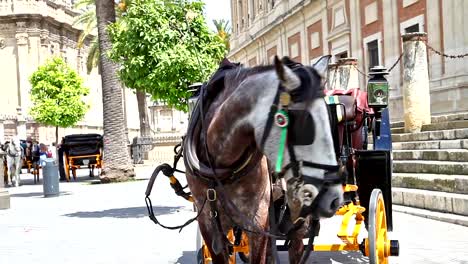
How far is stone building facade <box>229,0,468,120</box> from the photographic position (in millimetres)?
15125

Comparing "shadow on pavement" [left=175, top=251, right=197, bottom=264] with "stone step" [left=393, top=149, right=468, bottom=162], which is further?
"stone step" [left=393, top=149, right=468, bottom=162]

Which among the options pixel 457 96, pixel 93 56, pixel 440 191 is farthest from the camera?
pixel 93 56

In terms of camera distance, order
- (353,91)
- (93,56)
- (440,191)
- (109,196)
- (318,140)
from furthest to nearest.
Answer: (93,56)
(109,196)
(440,191)
(353,91)
(318,140)

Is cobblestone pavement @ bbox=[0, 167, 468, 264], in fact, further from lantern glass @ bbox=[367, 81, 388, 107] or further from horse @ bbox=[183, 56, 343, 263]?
horse @ bbox=[183, 56, 343, 263]

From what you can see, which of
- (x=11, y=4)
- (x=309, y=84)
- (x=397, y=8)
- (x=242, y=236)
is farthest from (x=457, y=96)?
(x=11, y=4)

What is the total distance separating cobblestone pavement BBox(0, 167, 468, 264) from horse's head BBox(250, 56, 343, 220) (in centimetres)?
371

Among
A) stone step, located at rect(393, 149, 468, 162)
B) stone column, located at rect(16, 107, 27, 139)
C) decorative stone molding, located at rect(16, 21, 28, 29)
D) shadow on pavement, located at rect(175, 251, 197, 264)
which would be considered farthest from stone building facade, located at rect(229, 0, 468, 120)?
decorative stone molding, located at rect(16, 21, 28, 29)

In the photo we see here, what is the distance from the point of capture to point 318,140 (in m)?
2.72

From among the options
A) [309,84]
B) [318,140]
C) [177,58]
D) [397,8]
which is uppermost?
[397,8]

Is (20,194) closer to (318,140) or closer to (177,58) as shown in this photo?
(177,58)

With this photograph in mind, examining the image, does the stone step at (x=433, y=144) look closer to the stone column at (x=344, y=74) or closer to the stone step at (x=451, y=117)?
the stone step at (x=451, y=117)

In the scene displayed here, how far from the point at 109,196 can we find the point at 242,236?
12.0 m

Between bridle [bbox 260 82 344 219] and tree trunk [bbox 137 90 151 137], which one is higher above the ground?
tree trunk [bbox 137 90 151 137]

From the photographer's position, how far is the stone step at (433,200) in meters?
8.35
